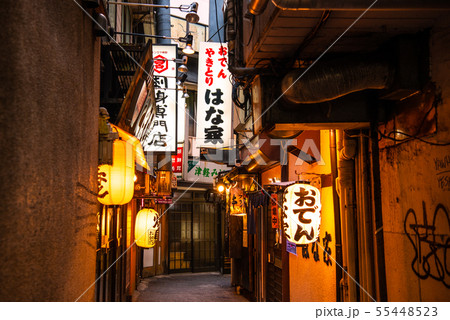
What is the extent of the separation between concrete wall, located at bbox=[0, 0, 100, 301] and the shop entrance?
971 inches

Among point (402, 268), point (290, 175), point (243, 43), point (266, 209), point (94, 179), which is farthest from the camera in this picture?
point (266, 209)

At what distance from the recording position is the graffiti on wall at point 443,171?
5676mm

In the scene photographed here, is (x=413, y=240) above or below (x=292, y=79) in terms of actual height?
below

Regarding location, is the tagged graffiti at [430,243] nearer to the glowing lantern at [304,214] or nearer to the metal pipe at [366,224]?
the metal pipe at [366,224]

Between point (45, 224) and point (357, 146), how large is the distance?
22.2 feet

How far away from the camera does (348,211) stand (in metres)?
8.52

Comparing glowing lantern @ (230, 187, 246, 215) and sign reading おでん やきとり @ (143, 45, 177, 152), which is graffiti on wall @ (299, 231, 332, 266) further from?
glowing lantern @ (230, 187, 246, 215)

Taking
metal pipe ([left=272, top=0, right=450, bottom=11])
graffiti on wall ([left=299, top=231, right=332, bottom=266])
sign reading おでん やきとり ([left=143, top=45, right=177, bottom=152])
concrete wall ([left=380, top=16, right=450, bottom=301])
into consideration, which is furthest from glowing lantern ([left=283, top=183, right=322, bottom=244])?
sign reading おでん やきとり ([left=143, top=45, right=177, bottom=152])

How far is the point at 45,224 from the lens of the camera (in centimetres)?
396

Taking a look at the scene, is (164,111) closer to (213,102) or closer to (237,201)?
(213,102)

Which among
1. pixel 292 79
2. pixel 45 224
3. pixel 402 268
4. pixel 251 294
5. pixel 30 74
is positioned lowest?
pixel 251 294

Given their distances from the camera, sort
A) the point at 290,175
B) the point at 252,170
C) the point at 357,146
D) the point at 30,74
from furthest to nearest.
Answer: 1. the point at 252,170
2. the point at 290,175
3. the point at 357,146
4. the point at 30,74

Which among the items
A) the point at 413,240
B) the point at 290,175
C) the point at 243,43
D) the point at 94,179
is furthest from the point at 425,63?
the point at 290,175

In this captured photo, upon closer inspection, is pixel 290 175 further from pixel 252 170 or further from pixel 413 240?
pixel 413 240
